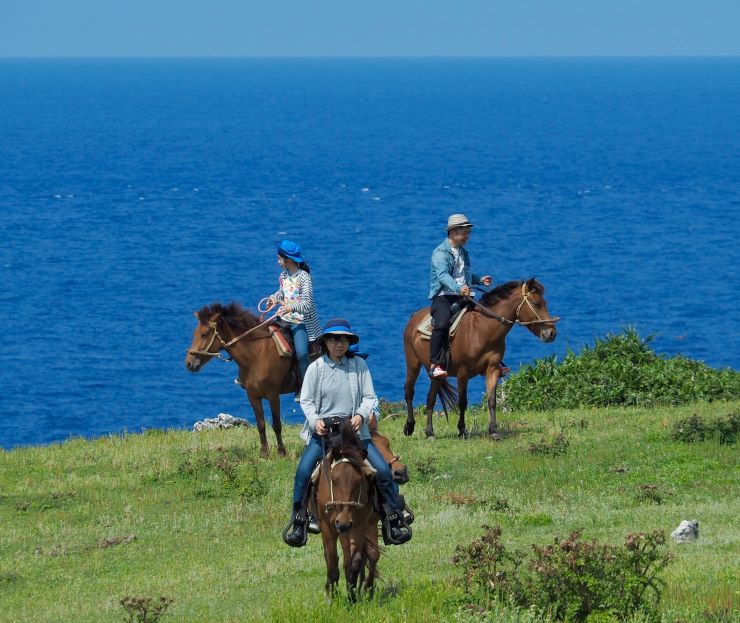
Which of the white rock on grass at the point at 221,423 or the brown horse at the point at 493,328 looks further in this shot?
the white rock on grass at the point at 221,423

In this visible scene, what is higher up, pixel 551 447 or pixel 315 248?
pixel 551 447

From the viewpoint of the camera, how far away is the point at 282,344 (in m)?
24.1

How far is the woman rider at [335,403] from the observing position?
1405 centimetres

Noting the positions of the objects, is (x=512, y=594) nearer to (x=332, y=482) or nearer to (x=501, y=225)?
(x=332, y=482)

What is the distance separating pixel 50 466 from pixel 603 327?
51.6 m

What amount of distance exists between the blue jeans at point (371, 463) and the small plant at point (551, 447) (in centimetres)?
947

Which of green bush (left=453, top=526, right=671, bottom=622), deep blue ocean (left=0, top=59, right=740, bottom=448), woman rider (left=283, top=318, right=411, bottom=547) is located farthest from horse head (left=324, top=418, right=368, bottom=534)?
deep blue ocean (left=0, top=59, right=740, bottom=448)

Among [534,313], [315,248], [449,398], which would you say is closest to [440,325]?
[534,313]

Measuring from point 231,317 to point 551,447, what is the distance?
20.3 feet

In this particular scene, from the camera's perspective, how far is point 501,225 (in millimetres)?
107000

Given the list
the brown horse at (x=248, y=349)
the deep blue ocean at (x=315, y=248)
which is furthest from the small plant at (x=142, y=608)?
the deep blue ocean at (x=315, y=248)

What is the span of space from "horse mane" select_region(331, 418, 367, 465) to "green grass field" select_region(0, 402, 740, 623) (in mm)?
1464

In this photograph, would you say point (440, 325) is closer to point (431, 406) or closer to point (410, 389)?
point (431, 406)

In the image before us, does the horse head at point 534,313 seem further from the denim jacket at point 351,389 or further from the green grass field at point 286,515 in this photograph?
the denim jacket at point 351,389
